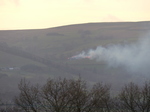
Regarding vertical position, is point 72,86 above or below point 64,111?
above

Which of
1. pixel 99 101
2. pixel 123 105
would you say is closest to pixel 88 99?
pixel 99 101

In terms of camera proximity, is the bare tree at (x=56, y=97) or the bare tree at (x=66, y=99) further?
the bare tree at (x=66, y=99)

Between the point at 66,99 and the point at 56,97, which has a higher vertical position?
the point at 56,97

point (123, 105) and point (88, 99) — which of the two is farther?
point (123, 105)

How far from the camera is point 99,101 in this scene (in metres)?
68.2

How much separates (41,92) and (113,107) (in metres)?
16.9

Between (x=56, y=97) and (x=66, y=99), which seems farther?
(x=66, y=99)

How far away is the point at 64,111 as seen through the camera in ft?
217

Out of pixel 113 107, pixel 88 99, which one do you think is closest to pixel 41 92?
pixel 88 99

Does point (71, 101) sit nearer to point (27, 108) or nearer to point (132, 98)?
point (27, 108)

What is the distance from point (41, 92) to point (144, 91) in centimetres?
2099

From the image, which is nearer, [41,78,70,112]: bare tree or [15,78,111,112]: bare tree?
[41,78,70,112]: bare tree

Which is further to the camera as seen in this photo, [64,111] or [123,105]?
[123,105]

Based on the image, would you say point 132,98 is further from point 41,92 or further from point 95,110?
point 41,92
